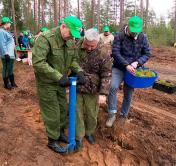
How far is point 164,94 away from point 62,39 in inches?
196

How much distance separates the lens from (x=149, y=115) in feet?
19.0

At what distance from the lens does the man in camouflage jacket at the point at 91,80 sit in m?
3.95

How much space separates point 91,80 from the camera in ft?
13.2

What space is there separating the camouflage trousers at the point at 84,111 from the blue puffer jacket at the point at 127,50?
2.50ft

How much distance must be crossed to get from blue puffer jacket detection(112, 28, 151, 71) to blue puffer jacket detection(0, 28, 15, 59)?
142 inches

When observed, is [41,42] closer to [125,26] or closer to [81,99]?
[81,99]

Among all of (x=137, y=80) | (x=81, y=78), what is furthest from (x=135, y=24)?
(x=81, y=78)

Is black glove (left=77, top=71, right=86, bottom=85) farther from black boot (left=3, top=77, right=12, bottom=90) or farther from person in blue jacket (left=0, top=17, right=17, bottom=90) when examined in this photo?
black boot (left=3, top=77, right=12, bottom=90)

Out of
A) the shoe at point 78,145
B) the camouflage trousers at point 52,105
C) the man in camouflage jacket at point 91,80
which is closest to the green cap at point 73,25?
the man in camouflage jacket at point 91,80

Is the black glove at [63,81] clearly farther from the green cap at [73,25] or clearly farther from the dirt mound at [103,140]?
the dirt mound at [103,140]

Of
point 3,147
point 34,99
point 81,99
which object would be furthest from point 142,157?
point 34,99

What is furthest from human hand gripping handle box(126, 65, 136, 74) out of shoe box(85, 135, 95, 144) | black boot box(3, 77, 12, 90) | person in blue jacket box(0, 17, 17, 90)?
black boot box(3, 77, 12, 90)

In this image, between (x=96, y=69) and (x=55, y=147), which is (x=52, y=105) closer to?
(x=55, y=147)

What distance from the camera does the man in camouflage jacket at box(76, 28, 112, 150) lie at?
395cm
